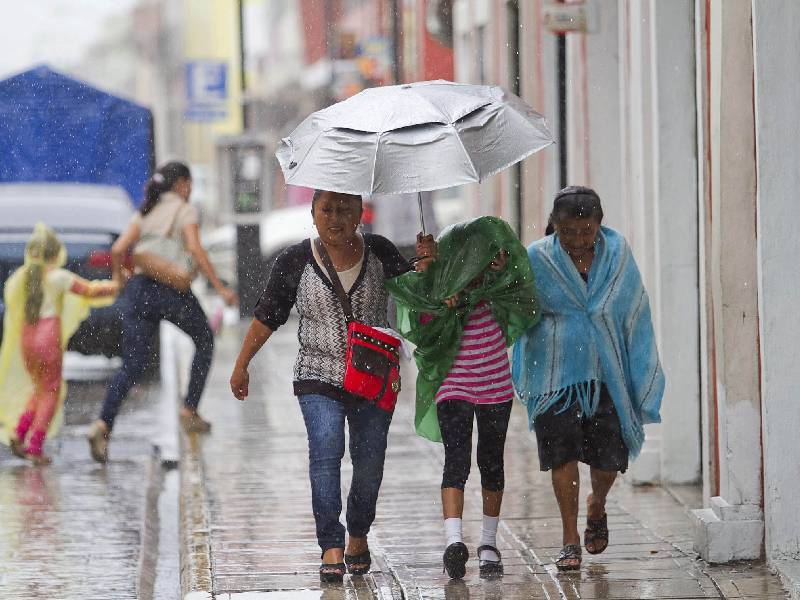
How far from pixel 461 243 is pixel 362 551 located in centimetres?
134

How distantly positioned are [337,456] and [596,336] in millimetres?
1133

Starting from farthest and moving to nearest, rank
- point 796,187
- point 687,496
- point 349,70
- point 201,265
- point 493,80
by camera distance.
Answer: point 349,70, point 493,80, point 201,265, point 687,496, point 796,187

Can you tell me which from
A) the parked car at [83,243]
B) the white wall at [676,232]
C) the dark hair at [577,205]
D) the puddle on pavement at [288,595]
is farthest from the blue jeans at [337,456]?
the parked car at [83,243]

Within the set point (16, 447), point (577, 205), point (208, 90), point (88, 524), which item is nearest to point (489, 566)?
point (577, 205)

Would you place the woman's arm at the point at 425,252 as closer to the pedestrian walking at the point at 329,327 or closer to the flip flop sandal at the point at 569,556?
the pedestrian walking at the point at 329,327

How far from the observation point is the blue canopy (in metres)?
22.6

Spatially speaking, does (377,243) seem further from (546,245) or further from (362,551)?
(362,551)

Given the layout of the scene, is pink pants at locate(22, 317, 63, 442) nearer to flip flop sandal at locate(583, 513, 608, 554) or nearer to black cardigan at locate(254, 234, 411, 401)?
black cardigan at locate(254, 234, 411, 401)

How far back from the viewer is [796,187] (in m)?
6.98

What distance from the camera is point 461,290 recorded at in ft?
22.9

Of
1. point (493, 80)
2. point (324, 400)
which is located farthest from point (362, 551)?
point (493, 80)

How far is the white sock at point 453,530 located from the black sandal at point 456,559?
0.10 ft

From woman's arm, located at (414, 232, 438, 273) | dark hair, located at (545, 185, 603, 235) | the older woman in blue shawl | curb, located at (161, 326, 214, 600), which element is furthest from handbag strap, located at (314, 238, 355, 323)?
curb, located at (161, 326, 214, 600)

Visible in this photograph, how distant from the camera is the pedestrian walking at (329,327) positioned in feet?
23.0
